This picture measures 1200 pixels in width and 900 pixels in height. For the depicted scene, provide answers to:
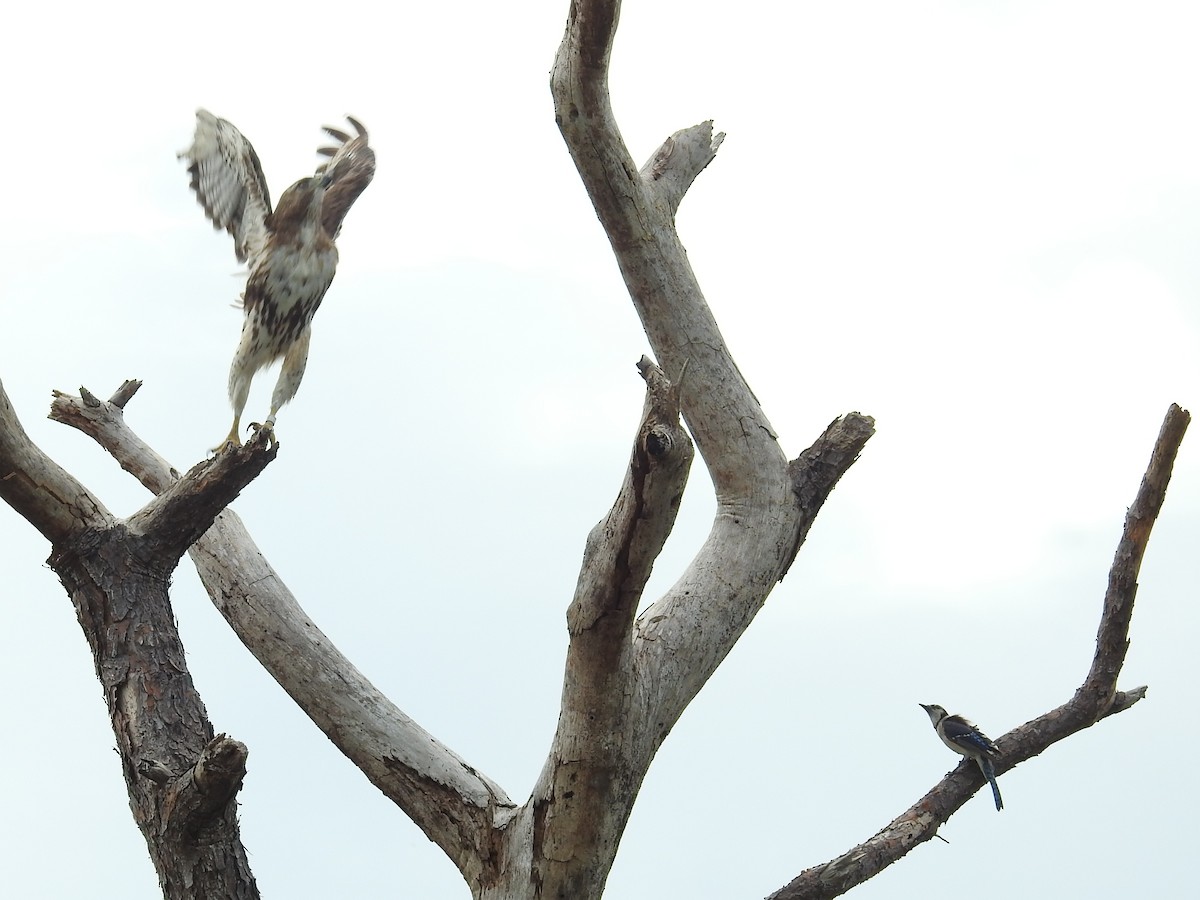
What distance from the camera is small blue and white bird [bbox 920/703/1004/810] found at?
5344 millimetres

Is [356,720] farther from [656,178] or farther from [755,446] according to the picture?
[656,178]

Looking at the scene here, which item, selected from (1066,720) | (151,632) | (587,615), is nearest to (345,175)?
(151,632)

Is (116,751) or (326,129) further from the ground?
(326,129)

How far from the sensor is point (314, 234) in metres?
5.59

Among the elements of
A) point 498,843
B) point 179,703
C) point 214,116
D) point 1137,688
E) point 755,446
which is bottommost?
point 498,843

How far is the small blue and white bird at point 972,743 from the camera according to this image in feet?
17.5

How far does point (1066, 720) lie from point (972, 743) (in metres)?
0.46

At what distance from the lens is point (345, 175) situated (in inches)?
231

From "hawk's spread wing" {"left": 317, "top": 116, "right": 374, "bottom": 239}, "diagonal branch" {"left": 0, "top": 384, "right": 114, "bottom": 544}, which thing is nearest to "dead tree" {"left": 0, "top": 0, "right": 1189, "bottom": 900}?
"diagonal branch" {"left": 0, "top": 384, "right": 114, "bottom": 544}

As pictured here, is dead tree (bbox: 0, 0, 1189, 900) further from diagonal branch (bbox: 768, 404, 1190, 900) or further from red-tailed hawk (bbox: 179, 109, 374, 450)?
red-tailed hawk (bbox: 179, 109, 374, 450)

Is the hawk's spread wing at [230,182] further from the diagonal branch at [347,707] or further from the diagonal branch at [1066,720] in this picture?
the diagonal branch at [1066,720]

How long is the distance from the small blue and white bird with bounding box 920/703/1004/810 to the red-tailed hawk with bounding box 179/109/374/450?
3.67 m

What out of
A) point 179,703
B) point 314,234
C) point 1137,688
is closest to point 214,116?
point 314,234

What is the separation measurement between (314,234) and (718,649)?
2.87 meters
